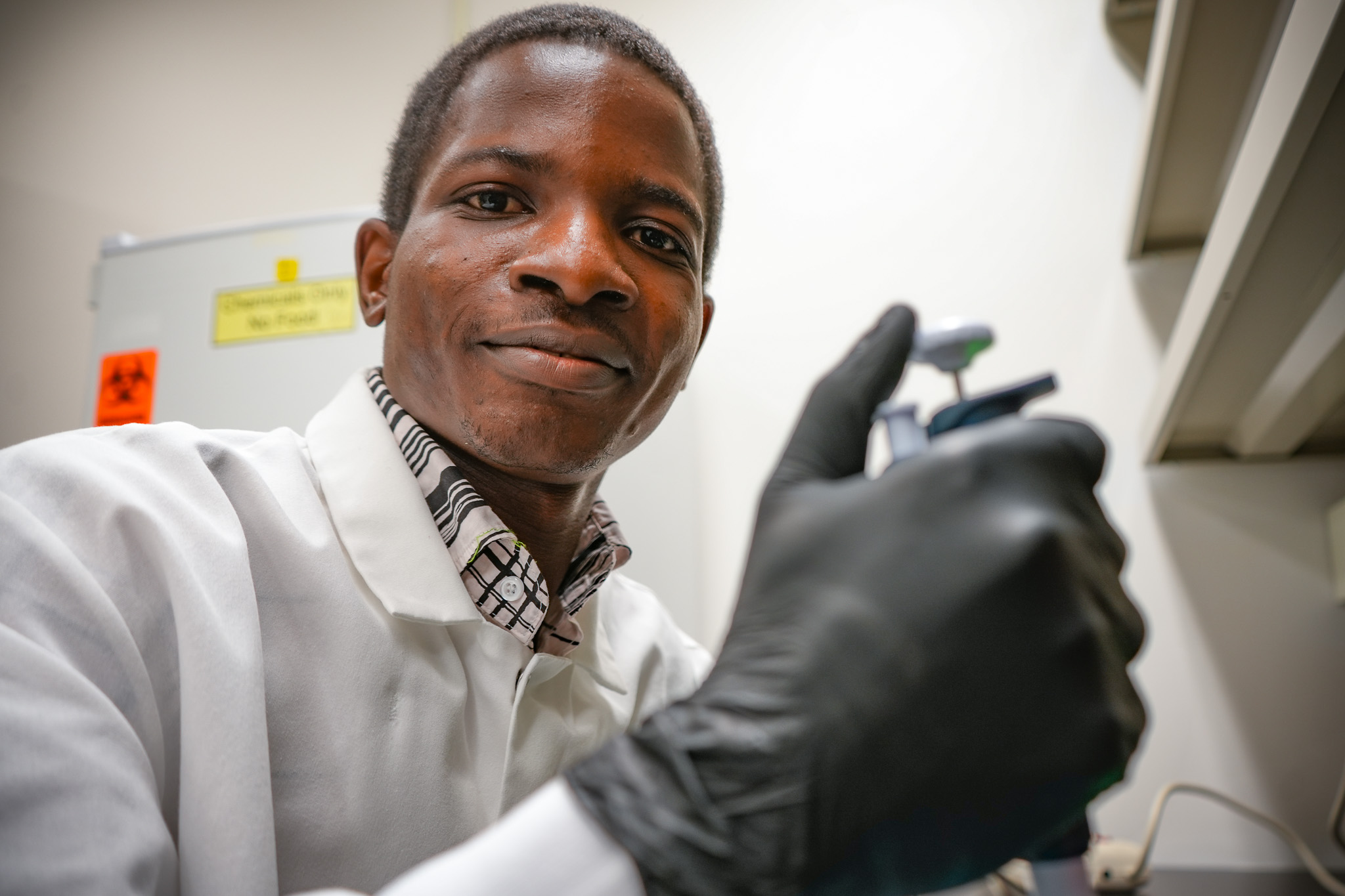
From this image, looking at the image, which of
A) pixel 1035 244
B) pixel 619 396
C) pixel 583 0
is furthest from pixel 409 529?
pixel 583 0

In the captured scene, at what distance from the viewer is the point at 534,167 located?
2.07 feet

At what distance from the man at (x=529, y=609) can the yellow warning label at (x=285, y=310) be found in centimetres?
60

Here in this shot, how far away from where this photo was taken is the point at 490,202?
66 centimetres

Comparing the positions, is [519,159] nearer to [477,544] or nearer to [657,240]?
[657,240]

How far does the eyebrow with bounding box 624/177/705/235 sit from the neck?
0.26 metres

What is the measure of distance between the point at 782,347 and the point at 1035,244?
1.64 ft

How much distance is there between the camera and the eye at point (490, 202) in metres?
0.65

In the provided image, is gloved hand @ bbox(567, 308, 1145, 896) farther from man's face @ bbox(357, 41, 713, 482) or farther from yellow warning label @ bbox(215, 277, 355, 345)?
yellow warning label @ bbox(215, 277, 355, 345)

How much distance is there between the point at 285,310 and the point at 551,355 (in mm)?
1028

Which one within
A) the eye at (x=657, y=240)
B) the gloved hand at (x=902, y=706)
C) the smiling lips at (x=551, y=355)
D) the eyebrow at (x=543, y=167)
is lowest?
the gloved hand at (x=902, y=706)

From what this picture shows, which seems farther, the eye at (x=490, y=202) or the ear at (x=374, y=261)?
the ear at (x=374, y=261)

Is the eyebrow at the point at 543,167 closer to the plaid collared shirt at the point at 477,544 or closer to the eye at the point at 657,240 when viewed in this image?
the eye at the point at 657,240

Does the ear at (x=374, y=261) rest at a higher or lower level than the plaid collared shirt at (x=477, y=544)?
higher

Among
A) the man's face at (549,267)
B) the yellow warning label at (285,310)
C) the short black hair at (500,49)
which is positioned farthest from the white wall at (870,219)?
the man's face at (549,267)
